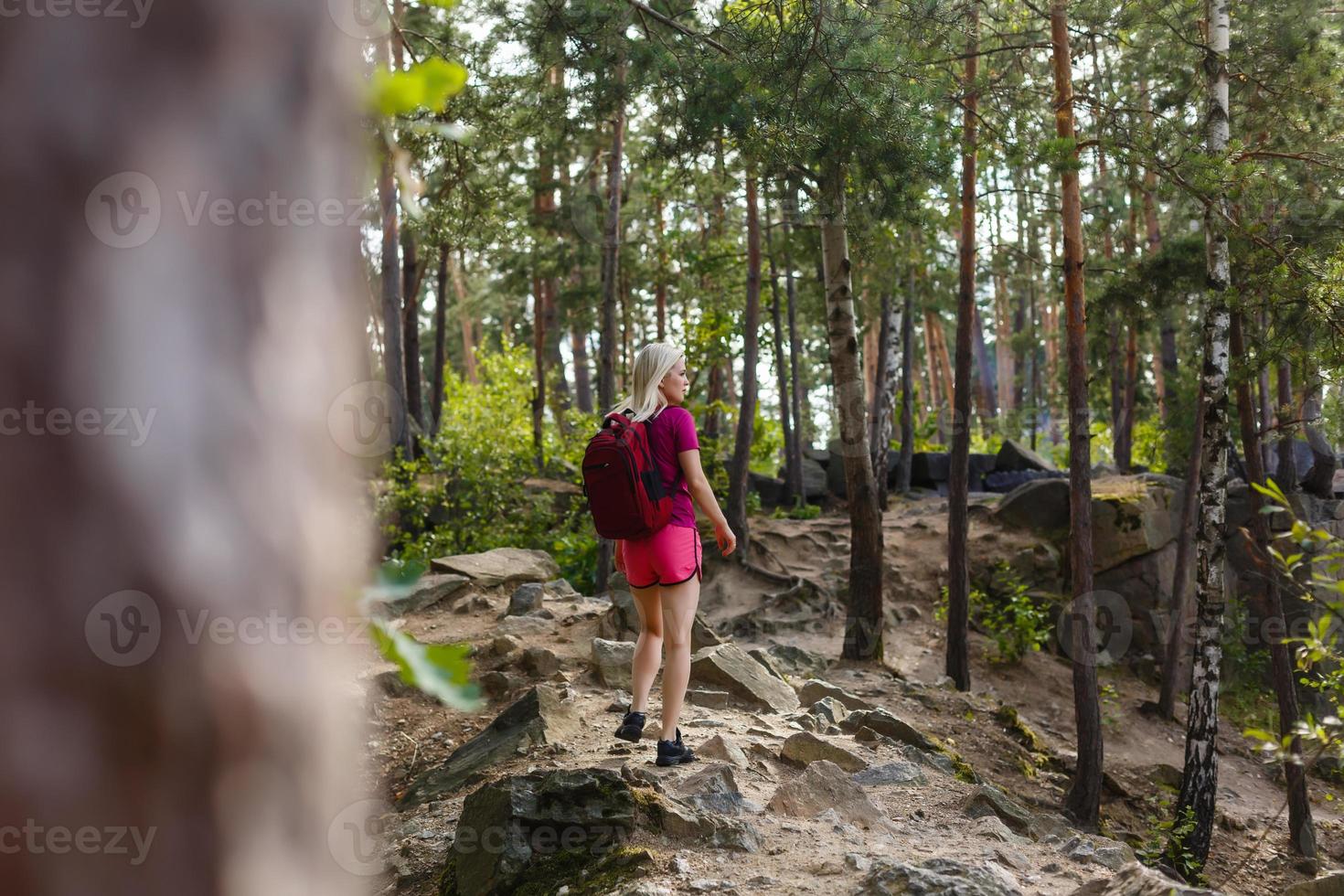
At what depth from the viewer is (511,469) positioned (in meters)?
16.8

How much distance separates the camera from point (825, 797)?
5.31 m

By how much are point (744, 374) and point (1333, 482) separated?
10514 mm

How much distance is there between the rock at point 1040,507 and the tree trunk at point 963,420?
224 inches

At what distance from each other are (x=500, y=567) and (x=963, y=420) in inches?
219

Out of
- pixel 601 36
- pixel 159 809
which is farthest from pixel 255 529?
pixel 601 36

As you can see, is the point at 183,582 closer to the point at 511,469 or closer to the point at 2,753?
the point at 2,753

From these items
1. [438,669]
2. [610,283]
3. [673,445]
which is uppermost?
[610,283]

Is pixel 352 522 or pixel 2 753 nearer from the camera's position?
pixel 2 753

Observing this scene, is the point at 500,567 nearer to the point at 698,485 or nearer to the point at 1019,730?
the point at 1019,730

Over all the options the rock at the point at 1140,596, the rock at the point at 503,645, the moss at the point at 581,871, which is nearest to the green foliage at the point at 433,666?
the moss at the point at 581,871

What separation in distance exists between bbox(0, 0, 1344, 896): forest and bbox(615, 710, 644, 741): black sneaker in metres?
0.11

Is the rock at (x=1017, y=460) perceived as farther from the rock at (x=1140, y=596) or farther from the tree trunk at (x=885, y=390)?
the rock at (x=1140, y=596)

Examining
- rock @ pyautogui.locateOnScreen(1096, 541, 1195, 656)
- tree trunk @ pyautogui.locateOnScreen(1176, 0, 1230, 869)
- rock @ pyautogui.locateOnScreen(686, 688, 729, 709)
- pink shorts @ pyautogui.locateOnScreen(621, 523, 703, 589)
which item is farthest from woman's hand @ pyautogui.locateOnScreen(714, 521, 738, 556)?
rock @ pyautogui.locateOnScreen(1096, 541, 1195, 656)

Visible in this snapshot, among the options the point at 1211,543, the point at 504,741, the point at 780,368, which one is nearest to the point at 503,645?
the point at 504,741
